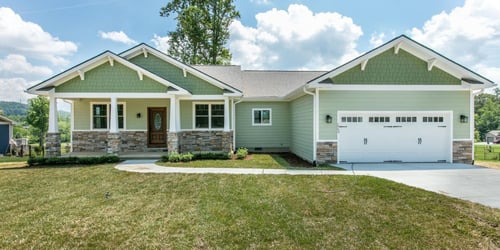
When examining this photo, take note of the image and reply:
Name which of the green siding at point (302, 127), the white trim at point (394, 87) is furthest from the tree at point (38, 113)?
the white trim at point (394, 87)

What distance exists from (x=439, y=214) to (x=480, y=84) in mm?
7840

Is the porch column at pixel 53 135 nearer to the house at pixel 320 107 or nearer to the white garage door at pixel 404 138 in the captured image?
the house at pixel 320 107

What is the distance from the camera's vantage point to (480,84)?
972 centimetres

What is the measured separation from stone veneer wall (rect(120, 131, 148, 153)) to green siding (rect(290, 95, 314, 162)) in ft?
23.7

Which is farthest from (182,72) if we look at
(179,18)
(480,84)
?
(179,18)

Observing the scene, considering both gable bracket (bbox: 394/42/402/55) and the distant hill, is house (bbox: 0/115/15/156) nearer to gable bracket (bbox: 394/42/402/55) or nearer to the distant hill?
gable bracket (bbox: 394/42/402/55)

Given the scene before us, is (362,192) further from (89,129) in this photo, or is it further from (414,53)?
(89,129)

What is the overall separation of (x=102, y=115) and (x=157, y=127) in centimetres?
269

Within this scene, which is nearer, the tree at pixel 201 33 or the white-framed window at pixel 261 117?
the white-framed window at pixel 261 117

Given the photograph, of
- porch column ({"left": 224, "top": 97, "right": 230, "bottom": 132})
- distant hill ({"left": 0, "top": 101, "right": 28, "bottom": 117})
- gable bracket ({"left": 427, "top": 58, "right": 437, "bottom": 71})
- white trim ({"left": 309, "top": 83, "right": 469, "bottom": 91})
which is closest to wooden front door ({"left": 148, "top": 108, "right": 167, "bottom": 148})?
porch column ({"left": 224, "top": 97, "right": 230, "bottom": 132})

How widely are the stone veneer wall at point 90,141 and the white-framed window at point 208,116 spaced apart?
444 centimetres

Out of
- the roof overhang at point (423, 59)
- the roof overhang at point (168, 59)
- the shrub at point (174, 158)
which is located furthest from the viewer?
the roof overhang at point (168, 59)

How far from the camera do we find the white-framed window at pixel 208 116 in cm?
1302

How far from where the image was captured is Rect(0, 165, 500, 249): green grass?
12.6 ft
